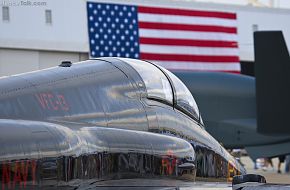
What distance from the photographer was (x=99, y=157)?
512 centimetres

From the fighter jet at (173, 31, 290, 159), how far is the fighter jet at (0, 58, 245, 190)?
1638cm

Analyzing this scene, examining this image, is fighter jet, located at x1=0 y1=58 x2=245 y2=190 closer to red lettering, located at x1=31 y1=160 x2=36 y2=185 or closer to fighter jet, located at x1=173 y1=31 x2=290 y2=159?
red lettering, located at x1=31 y1=160 x2=36 y2=185

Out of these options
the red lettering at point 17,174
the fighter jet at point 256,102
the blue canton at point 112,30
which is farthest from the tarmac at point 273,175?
the red lettering at point 17,174

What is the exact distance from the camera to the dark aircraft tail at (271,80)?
23594 mm

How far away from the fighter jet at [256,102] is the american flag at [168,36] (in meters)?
11.6

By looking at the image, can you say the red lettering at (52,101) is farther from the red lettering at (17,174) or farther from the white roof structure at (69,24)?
the white roof structure at (69,24)

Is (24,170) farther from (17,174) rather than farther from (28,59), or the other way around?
(28,59)

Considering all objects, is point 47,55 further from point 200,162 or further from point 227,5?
point 200,162

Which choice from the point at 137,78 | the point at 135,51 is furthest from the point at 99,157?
the point at 135,51

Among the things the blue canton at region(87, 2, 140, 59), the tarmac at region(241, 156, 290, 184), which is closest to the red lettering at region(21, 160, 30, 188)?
the tarmac at region(241, 156, 290, 184)

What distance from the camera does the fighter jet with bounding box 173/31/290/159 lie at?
23719mm

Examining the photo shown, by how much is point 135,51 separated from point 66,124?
3148 centimetres

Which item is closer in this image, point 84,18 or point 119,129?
point 119,129

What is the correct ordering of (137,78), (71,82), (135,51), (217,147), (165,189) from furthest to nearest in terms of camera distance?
(135,51) → (217,147) → (137,78) → (71,82) → (165,189)
